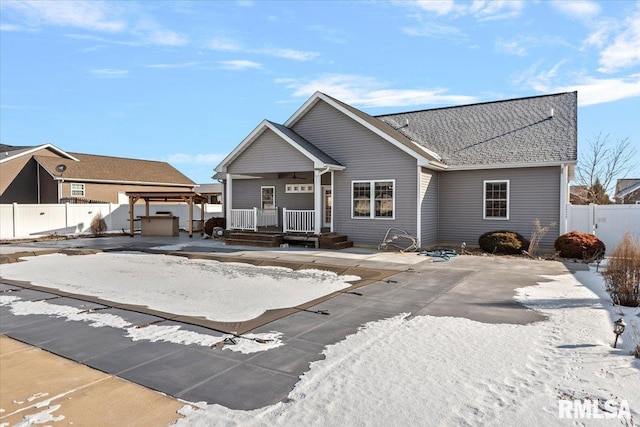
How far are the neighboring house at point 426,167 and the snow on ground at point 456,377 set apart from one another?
9.62 metres

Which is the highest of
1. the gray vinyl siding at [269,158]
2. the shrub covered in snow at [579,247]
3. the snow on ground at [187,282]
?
the gray vinyl siding at [269,158]

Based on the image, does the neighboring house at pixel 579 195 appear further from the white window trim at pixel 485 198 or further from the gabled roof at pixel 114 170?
the gabled roof at pixel 114 170

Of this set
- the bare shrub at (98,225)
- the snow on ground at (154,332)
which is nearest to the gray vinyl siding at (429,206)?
the snow on ground at (154,332)

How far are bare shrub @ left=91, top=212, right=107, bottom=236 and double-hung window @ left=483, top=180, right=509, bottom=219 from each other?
67.0ft

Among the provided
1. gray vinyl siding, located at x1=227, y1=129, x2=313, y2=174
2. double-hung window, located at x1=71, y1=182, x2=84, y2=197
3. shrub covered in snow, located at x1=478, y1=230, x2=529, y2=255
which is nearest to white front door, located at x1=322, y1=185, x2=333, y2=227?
gray vinyl siding, located at x1=227, y1=129, x2=313, y2=174

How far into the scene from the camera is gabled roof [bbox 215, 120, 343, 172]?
1599 centimetres

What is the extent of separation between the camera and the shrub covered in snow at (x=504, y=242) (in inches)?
565

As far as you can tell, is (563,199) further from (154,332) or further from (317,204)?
(154,332)

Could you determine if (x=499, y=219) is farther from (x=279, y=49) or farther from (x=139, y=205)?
(x=139, y=205)

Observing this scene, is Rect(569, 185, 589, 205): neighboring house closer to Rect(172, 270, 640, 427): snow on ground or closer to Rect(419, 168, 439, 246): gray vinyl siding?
Rect(419, 168, 439, 246): gray vinyl siding

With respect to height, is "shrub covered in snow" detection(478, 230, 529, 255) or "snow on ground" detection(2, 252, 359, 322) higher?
"shrub covered in snow" detection(478, 230, 529, 255)

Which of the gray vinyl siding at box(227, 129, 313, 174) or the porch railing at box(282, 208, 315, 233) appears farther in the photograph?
the porch railing at box(282, 208, 315, 233)

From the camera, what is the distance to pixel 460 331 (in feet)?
18.6

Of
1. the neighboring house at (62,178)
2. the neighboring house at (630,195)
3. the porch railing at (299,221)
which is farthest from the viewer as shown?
the neighboring house at (630,195)
